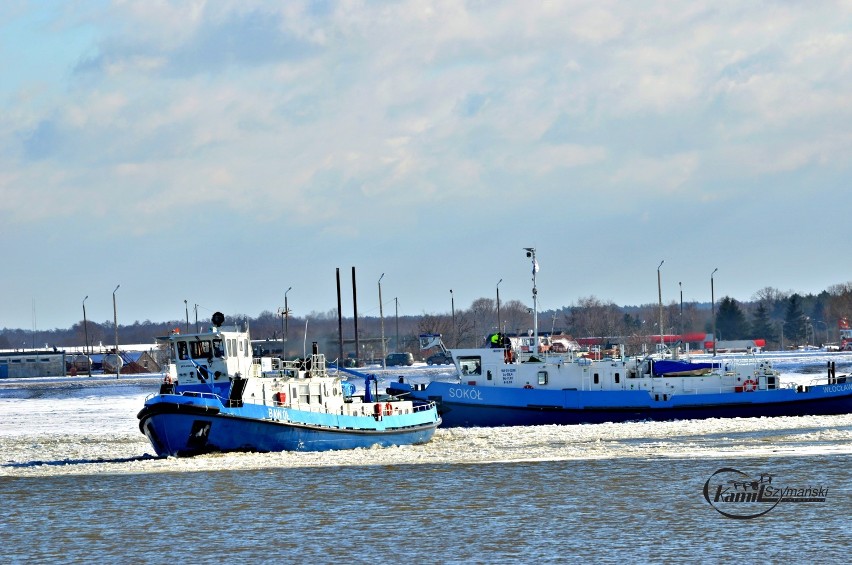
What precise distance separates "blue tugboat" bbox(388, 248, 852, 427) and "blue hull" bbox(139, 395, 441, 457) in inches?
479

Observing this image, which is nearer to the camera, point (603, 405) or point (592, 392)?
point (603, 405)

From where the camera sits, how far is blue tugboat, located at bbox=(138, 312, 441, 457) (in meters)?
37.9

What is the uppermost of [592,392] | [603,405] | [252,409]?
[252,409]

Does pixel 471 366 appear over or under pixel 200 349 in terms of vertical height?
under

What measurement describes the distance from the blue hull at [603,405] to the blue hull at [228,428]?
11.0 m

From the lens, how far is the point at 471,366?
54156mm

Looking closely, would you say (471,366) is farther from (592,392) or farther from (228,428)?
(228,428)

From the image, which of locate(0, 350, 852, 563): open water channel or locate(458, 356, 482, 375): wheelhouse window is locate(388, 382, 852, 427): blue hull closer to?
locate(458, 356, 482, 375): wheelhouse window

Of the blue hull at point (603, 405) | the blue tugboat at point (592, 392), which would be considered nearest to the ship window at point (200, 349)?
the blue hull at point (603, 405)

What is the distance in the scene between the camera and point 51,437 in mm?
52250

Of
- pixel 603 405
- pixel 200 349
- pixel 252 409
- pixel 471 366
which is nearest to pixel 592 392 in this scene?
pixel 603 405

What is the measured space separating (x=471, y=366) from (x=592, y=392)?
5.19 metres

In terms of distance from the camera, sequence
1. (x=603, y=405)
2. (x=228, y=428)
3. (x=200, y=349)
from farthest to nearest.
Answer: (x=603, y=405)
(x=200, y=349)
(x=228, y=428)

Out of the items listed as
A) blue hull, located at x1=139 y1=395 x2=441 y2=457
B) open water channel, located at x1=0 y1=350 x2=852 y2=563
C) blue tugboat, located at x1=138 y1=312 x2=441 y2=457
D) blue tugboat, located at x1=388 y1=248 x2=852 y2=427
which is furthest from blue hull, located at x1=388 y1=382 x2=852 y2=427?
blue hull, located at x1=139 y1=395 x2=441 y2=457
